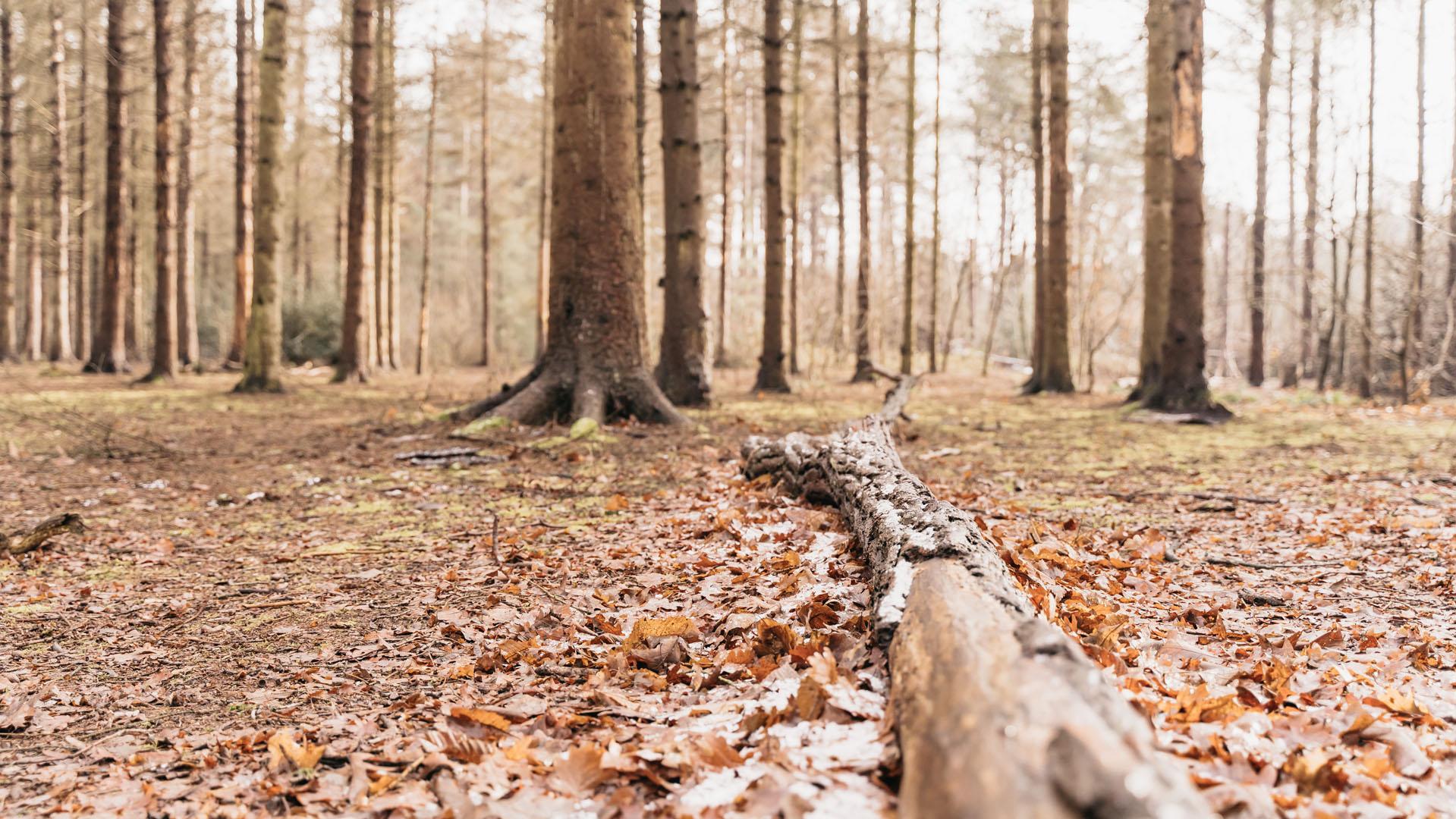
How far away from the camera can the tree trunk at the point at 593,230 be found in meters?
8.51

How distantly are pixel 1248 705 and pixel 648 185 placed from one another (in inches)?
886

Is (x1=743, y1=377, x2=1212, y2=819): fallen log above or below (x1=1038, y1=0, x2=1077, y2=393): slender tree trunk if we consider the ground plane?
below

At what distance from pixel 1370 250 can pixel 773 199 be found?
9.50 m

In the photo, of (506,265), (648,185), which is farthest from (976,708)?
(506,265)

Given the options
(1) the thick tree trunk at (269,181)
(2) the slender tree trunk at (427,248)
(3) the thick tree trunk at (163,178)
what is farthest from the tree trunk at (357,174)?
(2) the slender tree trunk at (427,248)

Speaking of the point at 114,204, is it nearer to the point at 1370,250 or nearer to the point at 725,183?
the point at 725,183

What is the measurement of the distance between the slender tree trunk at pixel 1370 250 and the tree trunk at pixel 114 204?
1982 cm

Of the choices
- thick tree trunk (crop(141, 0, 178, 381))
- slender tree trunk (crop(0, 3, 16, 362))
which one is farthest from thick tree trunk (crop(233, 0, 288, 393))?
slender tree trunk (crop(0, 3, 16, 362))

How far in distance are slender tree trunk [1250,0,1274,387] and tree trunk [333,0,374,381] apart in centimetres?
1698

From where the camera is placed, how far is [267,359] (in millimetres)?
13164

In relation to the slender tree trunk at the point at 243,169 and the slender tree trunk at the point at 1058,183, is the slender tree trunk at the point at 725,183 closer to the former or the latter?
the slender tree trunk at the point at 1058,183

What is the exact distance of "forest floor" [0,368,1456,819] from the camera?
6.92ft

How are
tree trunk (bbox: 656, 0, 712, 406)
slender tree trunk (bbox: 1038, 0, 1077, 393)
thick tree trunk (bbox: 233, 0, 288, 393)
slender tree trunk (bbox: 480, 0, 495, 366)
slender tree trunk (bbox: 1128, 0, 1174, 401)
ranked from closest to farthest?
tree trunk (bbox: 656, 0, 712, 406) < slender tree trunk (bbox: 1128, 0, 1174, 401) < thick tree trunk (bbox: 233, 0, 288, 393) < slender tree trunk (bbox: 1038, 0, 1077, 393) < slender tree trunk (bbox: 480, 0, 495, 366)

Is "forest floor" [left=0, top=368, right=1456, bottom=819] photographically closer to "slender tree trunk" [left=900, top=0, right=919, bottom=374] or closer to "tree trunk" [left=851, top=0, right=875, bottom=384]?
"slender tree trunk" [left=900, top=0, right=919, bottom=374]
